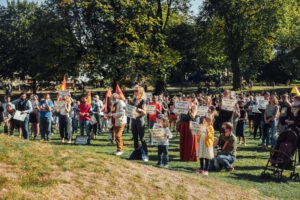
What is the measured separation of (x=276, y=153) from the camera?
11938 millimetres

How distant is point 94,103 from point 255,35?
1358 inches

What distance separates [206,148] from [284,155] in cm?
218

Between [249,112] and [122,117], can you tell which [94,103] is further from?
[249,112]

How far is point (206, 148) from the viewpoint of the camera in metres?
11.8

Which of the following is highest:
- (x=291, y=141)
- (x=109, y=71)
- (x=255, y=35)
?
(x=255, y=35)

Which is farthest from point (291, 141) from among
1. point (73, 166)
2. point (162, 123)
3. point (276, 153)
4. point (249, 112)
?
point (249, 112)

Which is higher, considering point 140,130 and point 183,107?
point 183,107

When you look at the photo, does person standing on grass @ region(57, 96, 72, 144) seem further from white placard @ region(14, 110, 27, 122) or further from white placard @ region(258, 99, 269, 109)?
white placard @ region(258, 99, 269, 109)

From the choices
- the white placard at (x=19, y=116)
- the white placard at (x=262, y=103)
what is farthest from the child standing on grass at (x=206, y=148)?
the white placard at (x=19, y=116)

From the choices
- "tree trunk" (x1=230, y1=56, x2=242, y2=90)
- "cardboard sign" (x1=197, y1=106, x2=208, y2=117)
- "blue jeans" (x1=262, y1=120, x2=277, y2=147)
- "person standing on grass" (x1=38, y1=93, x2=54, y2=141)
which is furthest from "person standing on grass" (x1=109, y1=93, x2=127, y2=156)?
"tree trunk" (x1=230, y1=56, x2=242, y2=90)

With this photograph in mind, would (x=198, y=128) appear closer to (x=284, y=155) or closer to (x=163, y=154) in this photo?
(x=163, y=154)

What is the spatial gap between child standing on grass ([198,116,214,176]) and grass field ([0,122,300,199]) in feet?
1.38

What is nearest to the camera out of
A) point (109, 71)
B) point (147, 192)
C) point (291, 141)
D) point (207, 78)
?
point (147, 192)

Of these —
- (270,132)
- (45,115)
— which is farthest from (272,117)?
(45,115)
